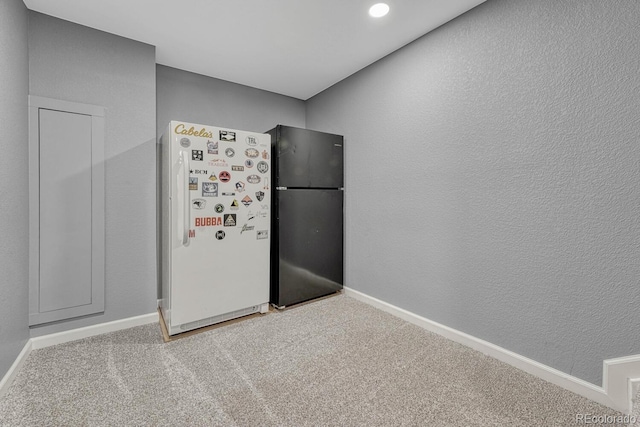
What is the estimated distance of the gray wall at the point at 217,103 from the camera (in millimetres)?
2746

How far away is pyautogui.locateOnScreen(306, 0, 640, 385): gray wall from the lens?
4.61ft

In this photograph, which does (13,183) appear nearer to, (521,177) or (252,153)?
(252,153)

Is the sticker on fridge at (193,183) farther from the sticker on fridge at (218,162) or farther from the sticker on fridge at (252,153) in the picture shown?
the sticker on fridge at (252,153)

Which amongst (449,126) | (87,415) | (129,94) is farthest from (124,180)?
(449,126)

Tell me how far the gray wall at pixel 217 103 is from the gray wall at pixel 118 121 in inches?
14.2

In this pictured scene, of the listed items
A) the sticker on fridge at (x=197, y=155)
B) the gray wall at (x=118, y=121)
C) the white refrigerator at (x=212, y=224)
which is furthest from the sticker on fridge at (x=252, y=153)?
the gray wall at (x=118, y=121)

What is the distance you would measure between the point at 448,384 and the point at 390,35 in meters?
2.58

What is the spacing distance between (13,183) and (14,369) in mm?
1137

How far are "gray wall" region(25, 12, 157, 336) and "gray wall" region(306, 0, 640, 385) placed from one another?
7.02 ft

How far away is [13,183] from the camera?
66.1 inches

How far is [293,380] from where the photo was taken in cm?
165

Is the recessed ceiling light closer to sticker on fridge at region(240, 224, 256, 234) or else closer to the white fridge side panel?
the white fridge side panel

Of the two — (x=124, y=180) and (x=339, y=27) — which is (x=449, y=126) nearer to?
(x=339, y=27)

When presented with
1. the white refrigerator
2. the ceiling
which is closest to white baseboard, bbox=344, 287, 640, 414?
the white refrigerator
